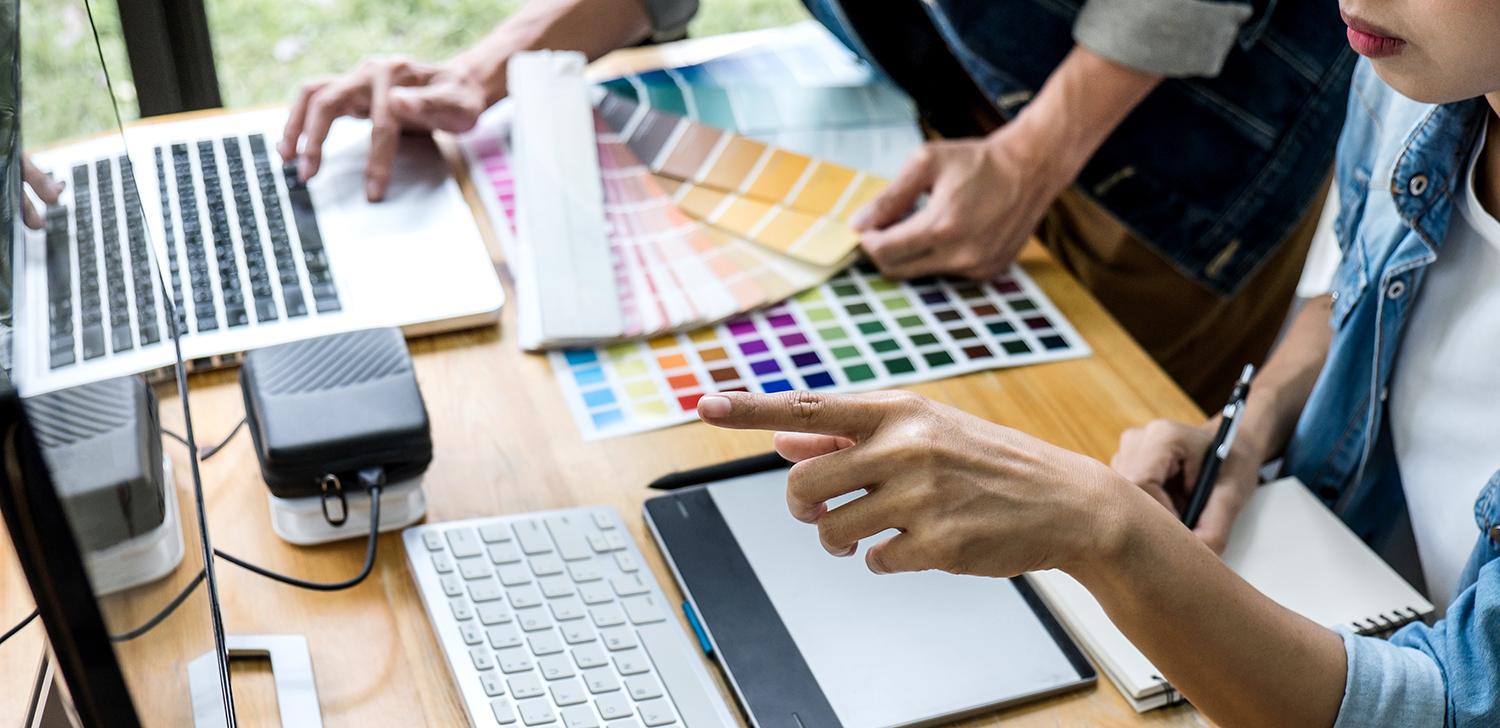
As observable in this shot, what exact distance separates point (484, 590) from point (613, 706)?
118 mm

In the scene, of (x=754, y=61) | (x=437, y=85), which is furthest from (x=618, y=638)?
(x=754, y=61)

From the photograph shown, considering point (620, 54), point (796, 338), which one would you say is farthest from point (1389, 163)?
point (620, 54)

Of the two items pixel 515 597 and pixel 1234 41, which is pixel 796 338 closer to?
pixel 515 597

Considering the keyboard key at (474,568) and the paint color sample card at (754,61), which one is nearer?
the keyboard key at (474,568)

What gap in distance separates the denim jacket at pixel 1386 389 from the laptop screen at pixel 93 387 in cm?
59

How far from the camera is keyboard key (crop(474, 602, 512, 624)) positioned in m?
0.75

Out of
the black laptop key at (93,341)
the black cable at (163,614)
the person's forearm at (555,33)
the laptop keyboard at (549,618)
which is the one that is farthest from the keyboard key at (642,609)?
the person's forearm at (555,33)

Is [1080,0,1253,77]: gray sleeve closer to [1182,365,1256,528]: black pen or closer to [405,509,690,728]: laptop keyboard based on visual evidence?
[1182,365,1256,528]: black pen

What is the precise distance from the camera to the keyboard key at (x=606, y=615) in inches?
30.0

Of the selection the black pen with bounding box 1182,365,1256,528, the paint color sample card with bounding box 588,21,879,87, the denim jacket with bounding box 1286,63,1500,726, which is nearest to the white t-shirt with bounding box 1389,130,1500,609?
the denim jacket with bounding box 1286,63,1500,726

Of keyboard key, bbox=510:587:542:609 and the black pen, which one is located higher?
the black pen

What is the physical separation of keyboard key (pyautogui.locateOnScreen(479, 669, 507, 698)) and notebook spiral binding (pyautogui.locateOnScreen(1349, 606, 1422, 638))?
20.0 inches

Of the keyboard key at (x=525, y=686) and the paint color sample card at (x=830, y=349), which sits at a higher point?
the keyboard key at (x=525, y=686)

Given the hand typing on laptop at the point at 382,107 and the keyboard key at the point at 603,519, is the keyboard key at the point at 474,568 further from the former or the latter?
the hand typing on laptop at the point at 382,107
